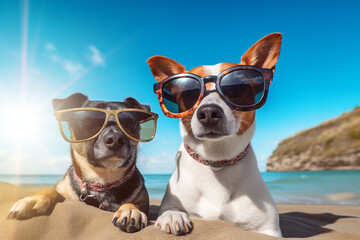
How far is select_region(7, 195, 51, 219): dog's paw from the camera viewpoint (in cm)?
165

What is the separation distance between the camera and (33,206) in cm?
175

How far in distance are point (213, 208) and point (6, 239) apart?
4.48 ft

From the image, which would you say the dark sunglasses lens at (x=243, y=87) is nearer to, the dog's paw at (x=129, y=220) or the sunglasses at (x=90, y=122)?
the sunglasses at (x=90, y=122)

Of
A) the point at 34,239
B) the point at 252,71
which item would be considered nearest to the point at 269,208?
the point at 252,71

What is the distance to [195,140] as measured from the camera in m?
1.99

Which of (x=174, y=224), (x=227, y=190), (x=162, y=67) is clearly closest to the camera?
(x=174, y=224)

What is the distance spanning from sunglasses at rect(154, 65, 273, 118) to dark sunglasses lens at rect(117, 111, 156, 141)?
18.3 inches

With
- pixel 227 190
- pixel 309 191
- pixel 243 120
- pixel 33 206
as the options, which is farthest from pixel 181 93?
pixel 309 191

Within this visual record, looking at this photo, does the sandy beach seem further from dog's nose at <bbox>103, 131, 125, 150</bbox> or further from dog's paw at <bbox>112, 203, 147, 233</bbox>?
dog's nose at <bbox>103, 131, 125, 150</bbox>

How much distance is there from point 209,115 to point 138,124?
0.93m

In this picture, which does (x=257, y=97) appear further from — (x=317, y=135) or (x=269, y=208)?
(x=317, y=135)

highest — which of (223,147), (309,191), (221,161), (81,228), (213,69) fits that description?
(213,69)

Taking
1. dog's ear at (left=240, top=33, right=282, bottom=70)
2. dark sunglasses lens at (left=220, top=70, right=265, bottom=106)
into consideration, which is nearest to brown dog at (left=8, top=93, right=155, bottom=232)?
dark sunglasses lens at (left=220, top=70, right=265, bottom=106)

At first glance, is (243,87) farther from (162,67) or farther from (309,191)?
(309,191)
